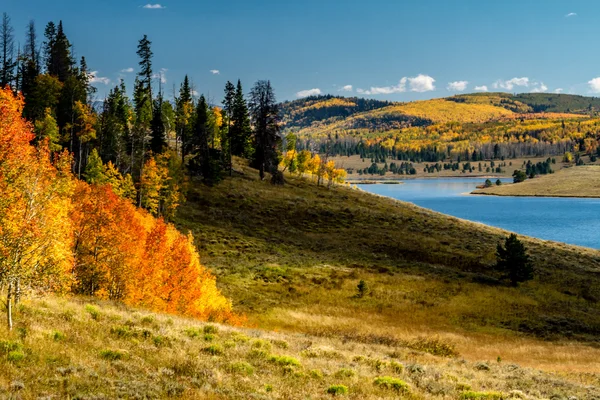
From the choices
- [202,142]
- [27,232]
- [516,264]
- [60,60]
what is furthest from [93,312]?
[60,60]

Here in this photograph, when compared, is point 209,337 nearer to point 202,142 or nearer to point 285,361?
point 285,361

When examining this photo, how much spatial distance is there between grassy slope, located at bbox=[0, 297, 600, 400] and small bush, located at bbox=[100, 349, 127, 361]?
0.03 meters

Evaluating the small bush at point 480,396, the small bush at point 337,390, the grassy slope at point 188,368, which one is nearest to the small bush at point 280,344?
the grassy slope at point 188,368

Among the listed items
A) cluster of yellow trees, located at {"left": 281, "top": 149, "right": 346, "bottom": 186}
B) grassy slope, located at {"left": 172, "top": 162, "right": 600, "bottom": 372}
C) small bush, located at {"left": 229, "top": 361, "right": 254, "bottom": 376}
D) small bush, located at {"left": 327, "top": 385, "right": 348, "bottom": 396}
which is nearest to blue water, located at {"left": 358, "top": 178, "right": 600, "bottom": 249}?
grassy slope, located at {"left": 172, "top": 162, "right": 600, "bottom": 372}

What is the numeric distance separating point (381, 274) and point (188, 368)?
153 feet

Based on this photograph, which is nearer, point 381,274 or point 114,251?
point 114,251

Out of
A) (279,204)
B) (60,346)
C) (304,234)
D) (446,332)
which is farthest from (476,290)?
(60,346)

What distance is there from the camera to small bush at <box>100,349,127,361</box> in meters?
15.6

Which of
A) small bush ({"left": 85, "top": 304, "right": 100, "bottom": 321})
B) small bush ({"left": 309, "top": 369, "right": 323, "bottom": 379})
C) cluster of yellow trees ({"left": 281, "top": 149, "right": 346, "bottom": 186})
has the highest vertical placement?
cluster of yellow trees ({"left": 281, "top": 149, "right": 346, "bottom": 186})

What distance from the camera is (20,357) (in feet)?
45.1

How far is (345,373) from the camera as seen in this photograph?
18.2 meters

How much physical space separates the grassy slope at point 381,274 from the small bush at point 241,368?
18.6m

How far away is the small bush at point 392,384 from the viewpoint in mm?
16922

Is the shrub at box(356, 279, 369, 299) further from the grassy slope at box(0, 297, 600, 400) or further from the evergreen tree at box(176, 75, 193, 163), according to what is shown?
the evergreen tree at box(176, 75, 193, 163)
